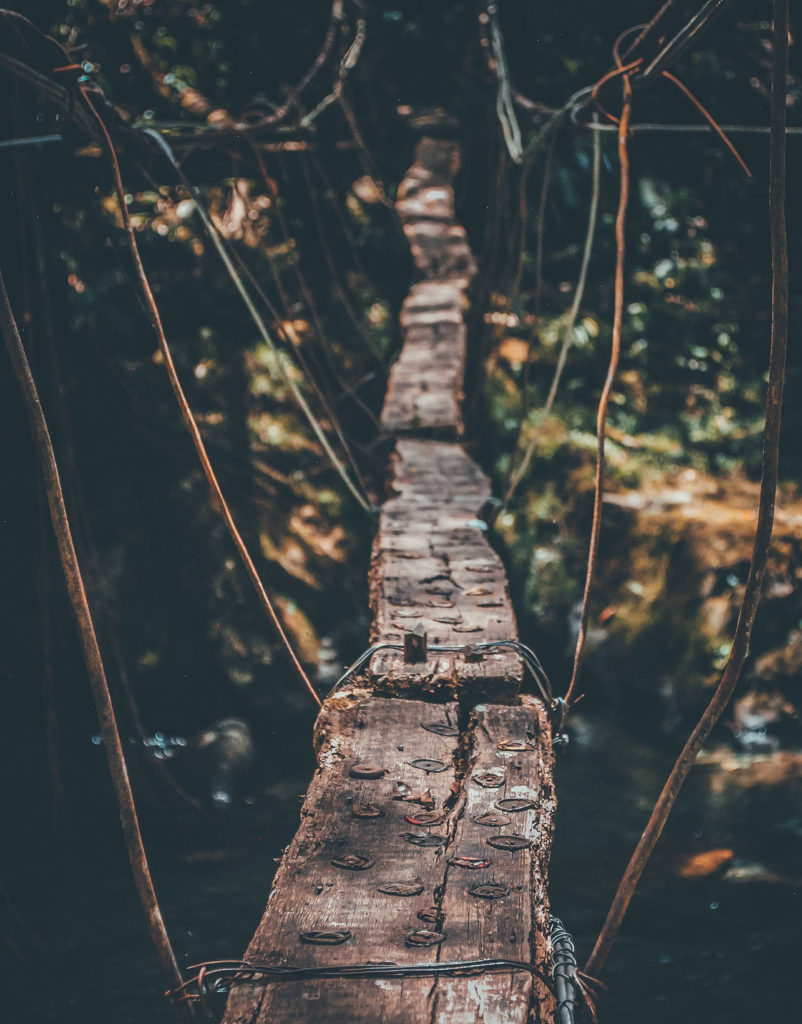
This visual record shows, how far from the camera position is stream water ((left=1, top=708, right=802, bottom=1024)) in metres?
2.85

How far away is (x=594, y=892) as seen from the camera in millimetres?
3242

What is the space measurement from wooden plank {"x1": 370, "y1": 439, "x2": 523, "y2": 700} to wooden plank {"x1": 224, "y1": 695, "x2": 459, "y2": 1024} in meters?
0.12

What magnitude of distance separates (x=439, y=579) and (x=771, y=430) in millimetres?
1750

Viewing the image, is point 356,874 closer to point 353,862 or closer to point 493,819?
point 353,862

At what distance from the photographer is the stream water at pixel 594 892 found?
9.36 feet

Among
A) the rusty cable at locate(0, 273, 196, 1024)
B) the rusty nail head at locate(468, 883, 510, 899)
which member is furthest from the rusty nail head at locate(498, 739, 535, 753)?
the rusty cable at locate(0, 273, 196, 1024)

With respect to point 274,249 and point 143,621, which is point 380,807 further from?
point 274,249

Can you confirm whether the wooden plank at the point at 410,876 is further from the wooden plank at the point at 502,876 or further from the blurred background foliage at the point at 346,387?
the blurred background foliage at the point at 346,387

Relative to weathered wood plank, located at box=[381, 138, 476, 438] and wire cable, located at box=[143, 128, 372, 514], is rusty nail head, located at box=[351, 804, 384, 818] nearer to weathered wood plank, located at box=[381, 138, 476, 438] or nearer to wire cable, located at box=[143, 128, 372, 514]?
wire cable, located at box=[143, 128, 372, 514]

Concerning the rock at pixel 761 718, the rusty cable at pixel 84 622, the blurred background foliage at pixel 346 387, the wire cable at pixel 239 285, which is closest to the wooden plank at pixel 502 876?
the rusty cable at pixel 84 622

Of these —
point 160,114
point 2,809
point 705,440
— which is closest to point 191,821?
point 2,809

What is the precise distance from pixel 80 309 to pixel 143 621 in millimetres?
1928

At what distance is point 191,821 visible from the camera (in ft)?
12.1

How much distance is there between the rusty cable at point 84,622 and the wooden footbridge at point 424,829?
0.21 metres
